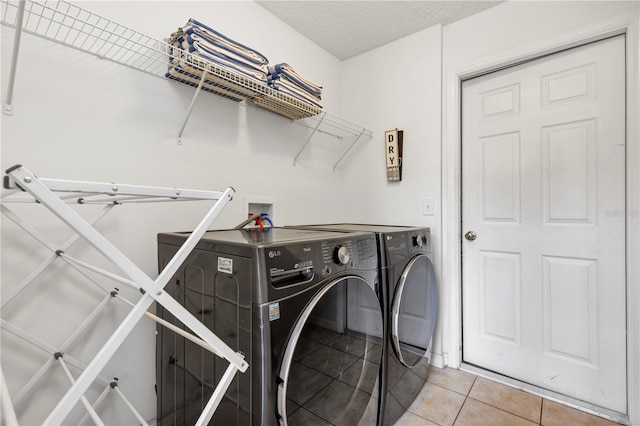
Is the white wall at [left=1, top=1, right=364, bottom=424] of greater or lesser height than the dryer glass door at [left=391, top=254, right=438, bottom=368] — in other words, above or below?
above

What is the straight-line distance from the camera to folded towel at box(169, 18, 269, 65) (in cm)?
124

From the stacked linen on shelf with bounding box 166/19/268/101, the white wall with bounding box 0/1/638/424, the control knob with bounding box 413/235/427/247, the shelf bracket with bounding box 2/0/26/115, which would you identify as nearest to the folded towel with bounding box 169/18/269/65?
the stacked linen on shelf with bounding box 166/19/268/101

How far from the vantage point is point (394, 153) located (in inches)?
86.6

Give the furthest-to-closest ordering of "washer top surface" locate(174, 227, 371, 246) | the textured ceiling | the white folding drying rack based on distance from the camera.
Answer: the textured ceiling → "washer top surface" locate(174, 227, 371, 246) → the white folding drying rack

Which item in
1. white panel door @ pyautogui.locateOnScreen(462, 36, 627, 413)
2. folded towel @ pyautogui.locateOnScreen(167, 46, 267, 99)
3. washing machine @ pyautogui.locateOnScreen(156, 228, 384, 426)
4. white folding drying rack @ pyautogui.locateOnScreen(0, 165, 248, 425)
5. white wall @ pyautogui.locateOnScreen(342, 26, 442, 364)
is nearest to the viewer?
white folding drying rack @ pyautogui.locateOnScreen(0, 165, 248, 425)

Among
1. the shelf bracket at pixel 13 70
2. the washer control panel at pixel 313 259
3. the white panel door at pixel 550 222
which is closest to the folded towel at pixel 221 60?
the shelf bracket at pixel 13 70

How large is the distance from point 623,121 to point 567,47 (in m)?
0.52

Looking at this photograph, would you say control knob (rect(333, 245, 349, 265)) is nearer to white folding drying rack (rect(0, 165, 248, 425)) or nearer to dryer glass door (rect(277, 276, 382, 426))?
dryer glass door (rect(277, 276, 382, 426))

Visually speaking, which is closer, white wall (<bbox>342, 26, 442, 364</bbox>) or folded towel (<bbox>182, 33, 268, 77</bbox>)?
folded towel (<bbox>182, 33, 268, 77</bbox>)

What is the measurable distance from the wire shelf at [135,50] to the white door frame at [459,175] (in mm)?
1007

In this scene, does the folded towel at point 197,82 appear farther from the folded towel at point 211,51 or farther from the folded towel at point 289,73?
the folded towel at point 289,73

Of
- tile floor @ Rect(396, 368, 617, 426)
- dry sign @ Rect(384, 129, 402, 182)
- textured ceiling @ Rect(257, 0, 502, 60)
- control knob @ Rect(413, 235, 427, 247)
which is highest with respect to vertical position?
textured ceiling @ Rect(257, 0, 502, 60)

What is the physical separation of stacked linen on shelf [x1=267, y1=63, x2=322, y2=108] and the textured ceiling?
1.77ft

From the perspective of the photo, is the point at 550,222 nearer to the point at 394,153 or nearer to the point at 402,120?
the point at 394,153
